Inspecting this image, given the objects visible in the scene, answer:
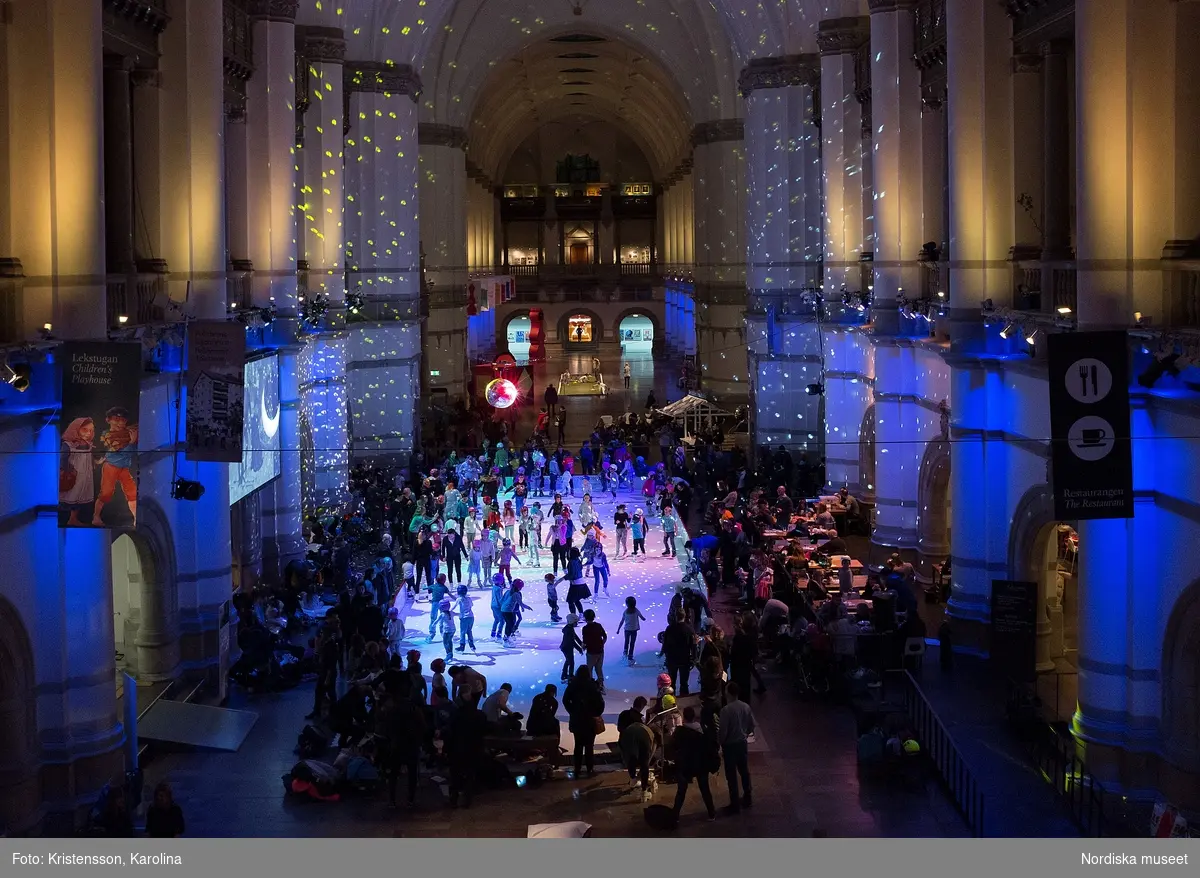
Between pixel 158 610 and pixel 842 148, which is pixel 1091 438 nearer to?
pixel 158 610

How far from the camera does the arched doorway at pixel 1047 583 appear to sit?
19.3m

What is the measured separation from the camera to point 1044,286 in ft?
64.5

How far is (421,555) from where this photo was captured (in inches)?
1004

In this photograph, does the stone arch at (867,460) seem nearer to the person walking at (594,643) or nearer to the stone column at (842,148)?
the stone column at (842,148)

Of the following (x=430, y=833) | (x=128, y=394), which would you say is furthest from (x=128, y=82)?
(x=430, y=833)

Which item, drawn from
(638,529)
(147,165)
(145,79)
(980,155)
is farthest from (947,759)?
(638,529)

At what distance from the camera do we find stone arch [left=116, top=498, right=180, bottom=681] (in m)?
19.6

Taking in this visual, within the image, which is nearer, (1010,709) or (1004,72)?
(1010,709)

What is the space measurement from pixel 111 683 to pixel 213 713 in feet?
7.84

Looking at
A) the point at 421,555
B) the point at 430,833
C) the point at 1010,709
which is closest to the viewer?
the point at 430,833

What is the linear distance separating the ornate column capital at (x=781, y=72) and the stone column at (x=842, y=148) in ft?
17.4

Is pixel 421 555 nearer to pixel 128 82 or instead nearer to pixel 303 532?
pixel 303 532

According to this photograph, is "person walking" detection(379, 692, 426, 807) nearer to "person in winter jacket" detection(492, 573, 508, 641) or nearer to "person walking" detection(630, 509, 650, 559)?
"person in winter jacket" detection(492, 573, 508, 641)

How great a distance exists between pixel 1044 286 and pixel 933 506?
20.9ft
